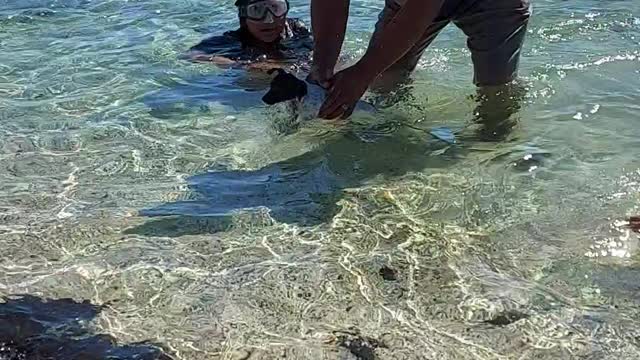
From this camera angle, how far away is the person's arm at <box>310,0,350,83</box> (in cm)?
512

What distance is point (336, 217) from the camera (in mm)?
4410

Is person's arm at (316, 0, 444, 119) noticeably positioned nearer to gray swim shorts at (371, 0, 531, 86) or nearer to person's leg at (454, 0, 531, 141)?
gray swim shorts at (371, 0, 531, 86)

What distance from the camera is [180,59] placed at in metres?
7.77

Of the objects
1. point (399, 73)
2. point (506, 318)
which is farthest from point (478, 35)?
point (506, 318)

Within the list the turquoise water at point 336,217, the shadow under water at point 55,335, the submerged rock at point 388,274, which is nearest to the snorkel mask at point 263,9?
the turquoise water at point 336,217

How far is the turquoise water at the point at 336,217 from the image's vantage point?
11.3 feet

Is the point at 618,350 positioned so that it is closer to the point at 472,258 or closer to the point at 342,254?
the point at 472,258

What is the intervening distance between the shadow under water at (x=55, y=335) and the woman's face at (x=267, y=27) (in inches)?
168

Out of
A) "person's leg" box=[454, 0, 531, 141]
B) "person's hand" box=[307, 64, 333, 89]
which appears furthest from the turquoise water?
"person's hand" box=[307, 64, 333, 89]

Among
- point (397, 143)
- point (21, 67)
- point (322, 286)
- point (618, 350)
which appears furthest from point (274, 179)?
point (21, 67)

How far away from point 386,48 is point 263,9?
3.31 m

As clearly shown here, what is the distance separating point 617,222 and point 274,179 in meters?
1.93

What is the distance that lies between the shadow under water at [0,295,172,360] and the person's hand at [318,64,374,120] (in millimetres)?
1606

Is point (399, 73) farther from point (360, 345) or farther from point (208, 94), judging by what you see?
point (360, 345)
